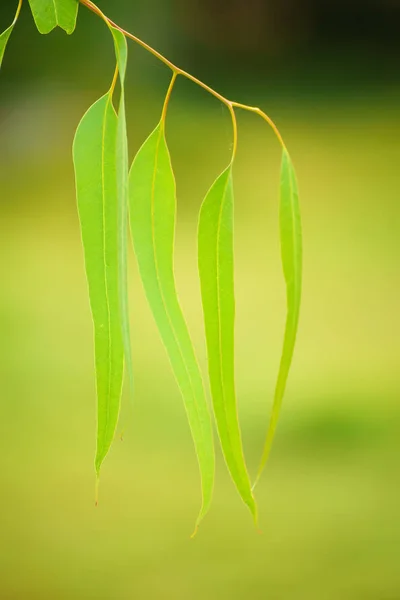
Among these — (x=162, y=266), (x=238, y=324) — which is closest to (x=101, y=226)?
(x=162, y=266)

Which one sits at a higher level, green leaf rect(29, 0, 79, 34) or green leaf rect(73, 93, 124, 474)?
green leaf rect(29, 0, 79, 34)

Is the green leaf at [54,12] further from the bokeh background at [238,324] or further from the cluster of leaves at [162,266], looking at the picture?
the bokeh background at [238,324]

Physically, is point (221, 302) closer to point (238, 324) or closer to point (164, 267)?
point (164, 267)

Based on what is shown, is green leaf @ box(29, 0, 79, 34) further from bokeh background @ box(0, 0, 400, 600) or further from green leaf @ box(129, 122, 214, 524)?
bokeh background @ box(0, 0, 400, 600)

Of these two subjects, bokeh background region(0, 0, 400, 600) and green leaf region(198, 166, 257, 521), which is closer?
green leaf region(198, 166, 257, 521)

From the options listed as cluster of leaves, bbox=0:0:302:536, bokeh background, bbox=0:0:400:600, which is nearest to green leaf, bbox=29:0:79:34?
cluster of leaves, bbox=0:0:302:536

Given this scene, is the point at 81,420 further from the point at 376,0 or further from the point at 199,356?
the point at 376,0

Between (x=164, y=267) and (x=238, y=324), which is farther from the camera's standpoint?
(x=238, y=324)
